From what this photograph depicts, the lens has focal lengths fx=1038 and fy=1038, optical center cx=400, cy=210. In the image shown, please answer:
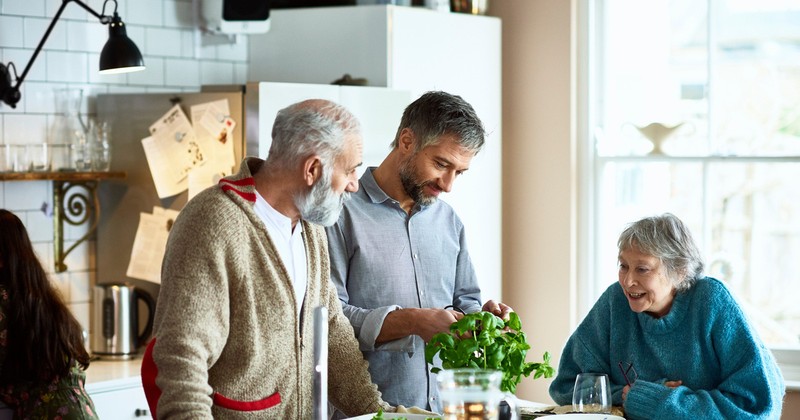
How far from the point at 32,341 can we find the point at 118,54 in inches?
47.1

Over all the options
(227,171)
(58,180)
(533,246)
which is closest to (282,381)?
(227,171)

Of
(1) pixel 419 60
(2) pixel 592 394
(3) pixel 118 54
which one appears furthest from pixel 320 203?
(1) pixel 419 60

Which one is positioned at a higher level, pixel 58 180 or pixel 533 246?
pixel 58 180

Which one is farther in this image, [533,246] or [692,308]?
[533,246]

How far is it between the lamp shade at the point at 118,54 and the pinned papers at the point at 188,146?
1.15 ft

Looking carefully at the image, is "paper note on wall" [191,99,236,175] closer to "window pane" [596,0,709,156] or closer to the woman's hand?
"window pane" [596,0,709,156]

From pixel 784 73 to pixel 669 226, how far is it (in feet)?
5.44

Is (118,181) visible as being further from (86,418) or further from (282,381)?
(282,381)

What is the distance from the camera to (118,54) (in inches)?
143

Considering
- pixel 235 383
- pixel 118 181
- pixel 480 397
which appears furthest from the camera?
pixel 118 181

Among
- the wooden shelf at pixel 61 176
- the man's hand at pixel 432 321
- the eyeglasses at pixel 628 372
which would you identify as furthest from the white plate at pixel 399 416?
the wooden shelf at pixel 61 176

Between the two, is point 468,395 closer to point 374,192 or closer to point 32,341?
point 374,192

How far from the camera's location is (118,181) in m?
4.16

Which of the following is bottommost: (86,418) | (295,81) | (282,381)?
(86,418)
